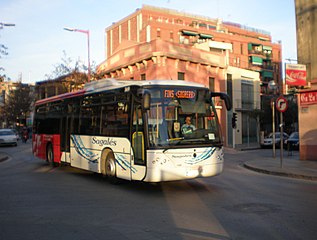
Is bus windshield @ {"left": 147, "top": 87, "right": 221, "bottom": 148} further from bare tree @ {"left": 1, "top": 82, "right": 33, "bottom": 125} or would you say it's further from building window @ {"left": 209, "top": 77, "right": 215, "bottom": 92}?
bare tree @ {"left": 1, "top": 82, "right": 33, "bottom": 125}

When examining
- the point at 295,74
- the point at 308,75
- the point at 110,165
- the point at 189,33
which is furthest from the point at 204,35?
the point at 110,165

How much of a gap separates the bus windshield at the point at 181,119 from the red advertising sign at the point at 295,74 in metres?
9.30

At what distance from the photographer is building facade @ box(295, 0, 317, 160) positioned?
18.1m

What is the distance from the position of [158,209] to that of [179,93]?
3.27 m

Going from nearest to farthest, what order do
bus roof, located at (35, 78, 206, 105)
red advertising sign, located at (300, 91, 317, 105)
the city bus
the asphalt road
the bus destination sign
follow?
the asphalt road < the city bus < the bus destination sign < bus roof, located at (35, 78, 206, 105) < red advertising sign, located at (300, 91, 317, 105)

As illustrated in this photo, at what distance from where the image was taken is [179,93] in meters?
9.46

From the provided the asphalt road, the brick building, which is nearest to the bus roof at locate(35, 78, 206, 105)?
the asphalt road

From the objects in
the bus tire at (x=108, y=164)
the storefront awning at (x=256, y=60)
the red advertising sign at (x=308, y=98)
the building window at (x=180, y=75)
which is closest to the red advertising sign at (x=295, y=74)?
the red advertising sign at (x=308, y=98)

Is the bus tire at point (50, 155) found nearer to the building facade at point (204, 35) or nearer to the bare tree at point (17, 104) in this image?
the building facade at point (204, 35)

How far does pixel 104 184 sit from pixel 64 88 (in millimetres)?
31081

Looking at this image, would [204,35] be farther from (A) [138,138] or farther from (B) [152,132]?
(B) [152,132]

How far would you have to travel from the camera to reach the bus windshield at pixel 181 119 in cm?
898

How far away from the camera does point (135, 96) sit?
9633 millimetres

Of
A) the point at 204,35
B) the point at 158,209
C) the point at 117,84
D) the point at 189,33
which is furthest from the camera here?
the point at 189,33
